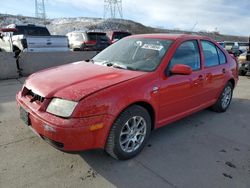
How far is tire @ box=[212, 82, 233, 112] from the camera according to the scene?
18.0 ft

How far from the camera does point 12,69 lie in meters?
8.93

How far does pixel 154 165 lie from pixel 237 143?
1.60 metres

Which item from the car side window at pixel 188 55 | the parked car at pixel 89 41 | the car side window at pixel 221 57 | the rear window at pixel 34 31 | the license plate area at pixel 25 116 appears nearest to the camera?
the license plate area at pixel 25 116

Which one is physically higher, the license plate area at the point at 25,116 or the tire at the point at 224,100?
the license plate area at the point at 25,116

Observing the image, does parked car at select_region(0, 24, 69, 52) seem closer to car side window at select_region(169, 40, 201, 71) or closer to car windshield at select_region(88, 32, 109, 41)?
car windshield at select_region(88, 32, 109, 41)

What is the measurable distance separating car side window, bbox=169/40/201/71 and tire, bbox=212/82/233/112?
1332mm

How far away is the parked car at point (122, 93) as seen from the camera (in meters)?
2.93

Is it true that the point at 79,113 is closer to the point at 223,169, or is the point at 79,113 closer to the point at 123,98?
the point at 123,98

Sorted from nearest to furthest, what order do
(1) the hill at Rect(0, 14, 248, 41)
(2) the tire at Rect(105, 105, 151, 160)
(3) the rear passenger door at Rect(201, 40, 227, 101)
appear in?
(2) the tire at Rect(105, 105, 151, 160) → (3) the rear passenger door at Rect(201, 40, 227, 101) → (1) the hill at Rect(0, 14, 248, 41)

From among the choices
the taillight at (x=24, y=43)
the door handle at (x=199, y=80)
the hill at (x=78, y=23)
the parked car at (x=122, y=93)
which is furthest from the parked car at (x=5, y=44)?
the hill at (x=78, y=23)

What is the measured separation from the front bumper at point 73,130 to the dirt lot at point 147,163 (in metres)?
0.38

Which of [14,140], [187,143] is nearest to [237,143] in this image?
[187,143]

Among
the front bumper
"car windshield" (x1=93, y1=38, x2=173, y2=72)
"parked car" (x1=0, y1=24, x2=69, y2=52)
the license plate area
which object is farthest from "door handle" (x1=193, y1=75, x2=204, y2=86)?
"parked car" (x1=0, y1=24, x2=69, y2=52)

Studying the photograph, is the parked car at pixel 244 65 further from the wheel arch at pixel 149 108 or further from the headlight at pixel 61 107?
the headlight at pixel 61 107
